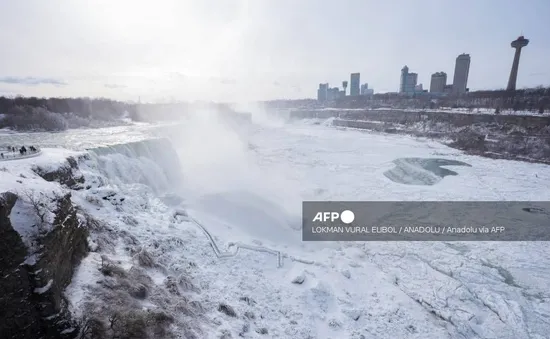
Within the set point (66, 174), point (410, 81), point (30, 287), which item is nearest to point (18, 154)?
point (66, 174)

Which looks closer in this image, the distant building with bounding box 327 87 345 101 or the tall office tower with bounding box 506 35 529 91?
the tall office tower with bounding box 506 35 529 91

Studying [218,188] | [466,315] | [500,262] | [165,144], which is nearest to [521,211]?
[500,262]

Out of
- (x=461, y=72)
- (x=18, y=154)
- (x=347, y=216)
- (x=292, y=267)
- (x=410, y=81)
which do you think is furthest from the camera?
(x=410, y=81)

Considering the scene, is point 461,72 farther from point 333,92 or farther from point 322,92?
point 322,92

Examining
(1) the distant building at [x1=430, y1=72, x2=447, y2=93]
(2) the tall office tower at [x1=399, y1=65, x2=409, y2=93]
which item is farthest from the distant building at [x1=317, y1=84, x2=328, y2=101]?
(1) the distant building at [x1=430, y1=72, x2=447, y2=93]

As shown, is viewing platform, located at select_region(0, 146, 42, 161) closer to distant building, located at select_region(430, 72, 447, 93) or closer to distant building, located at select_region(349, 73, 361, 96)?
distant building, located at select_region(430, 72, 447, 93)

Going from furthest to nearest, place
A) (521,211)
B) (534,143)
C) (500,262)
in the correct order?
1. (534,143)
2. (521,211)
3. (500,262)

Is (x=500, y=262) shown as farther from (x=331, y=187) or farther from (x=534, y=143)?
(x=534, y=143)
